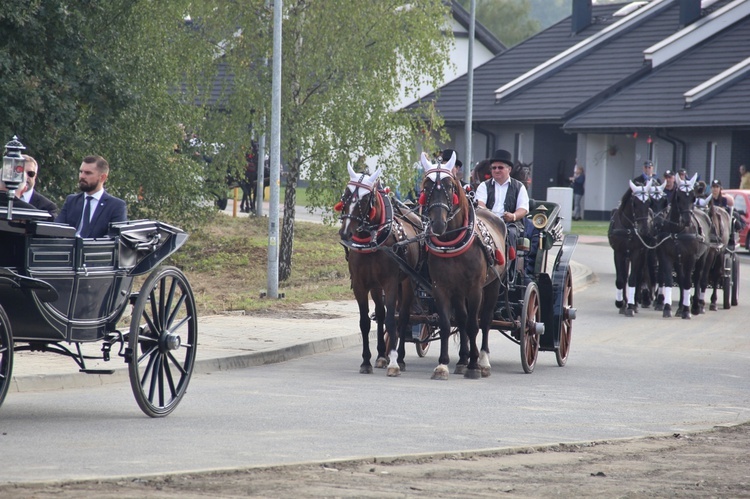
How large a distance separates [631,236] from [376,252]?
7.80 metres

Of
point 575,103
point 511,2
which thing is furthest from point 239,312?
point 511,2

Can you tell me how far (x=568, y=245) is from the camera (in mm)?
14406

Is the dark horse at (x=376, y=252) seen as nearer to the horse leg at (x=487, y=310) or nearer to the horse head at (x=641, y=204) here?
the horse leg at (x=487, y=310)

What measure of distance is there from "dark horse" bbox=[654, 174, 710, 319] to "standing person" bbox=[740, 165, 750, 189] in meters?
17.9

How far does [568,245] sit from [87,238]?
6912 millimetres

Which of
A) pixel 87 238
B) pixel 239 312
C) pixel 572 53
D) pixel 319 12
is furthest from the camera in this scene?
pixel 572 53

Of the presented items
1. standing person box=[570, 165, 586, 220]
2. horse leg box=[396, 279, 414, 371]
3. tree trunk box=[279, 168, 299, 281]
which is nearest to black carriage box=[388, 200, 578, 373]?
horse leg box=[396, 279, 414, 371]

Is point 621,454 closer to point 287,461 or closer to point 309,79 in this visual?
point 287,461

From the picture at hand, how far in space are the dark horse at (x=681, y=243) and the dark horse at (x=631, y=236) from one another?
0.32 m

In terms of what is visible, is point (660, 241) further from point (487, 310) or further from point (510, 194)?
point (487, 310)

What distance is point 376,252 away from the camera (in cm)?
1252

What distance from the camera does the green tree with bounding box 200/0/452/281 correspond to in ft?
73.2

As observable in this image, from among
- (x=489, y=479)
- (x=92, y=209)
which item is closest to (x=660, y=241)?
(x=92, y=209)

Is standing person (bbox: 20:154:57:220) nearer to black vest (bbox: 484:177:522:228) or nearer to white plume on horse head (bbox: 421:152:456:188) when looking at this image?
white plume on horse head (bbox: 421:152:456:188)
